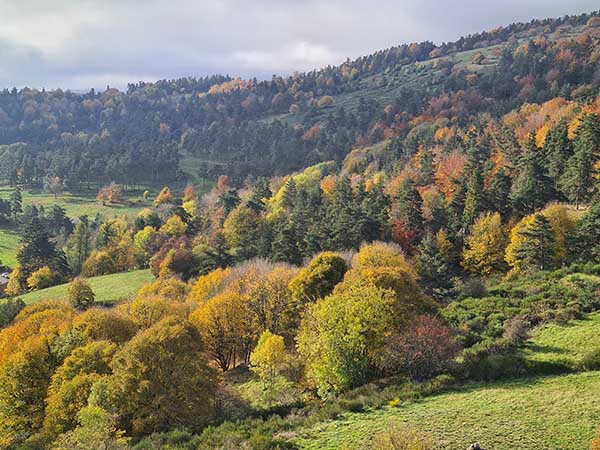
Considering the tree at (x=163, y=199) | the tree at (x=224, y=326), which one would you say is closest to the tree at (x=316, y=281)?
the tree at (x=224, y=326)

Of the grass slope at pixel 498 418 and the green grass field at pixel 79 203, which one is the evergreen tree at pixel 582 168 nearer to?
the grass slope at pixel 498 418

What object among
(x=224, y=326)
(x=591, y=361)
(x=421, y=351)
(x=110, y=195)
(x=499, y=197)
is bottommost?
(x=591, y=361)

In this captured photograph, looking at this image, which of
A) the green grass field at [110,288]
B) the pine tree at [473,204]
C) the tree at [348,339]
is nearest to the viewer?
the tree at [348,339]

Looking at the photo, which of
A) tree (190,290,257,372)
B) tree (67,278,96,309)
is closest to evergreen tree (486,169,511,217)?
tree (190,290,257,372)

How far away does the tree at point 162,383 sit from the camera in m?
33.2

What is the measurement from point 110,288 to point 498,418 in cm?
7226

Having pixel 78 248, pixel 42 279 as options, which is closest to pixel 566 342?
pixel 42 279

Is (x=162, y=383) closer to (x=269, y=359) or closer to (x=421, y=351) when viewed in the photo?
(x=269, y=359)

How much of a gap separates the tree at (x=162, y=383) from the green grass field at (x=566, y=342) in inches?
1008

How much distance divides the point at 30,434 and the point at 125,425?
27.2 feet

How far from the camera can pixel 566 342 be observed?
3547 centimetres

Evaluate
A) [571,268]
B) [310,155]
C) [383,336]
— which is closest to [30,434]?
[383,336]

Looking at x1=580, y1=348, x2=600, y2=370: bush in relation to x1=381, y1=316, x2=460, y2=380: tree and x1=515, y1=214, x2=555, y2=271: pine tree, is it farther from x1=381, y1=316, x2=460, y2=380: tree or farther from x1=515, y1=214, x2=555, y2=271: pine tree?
x1=515, y1=214, x2=555, y2=271: pine tree

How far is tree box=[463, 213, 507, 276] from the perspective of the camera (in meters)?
61.2
